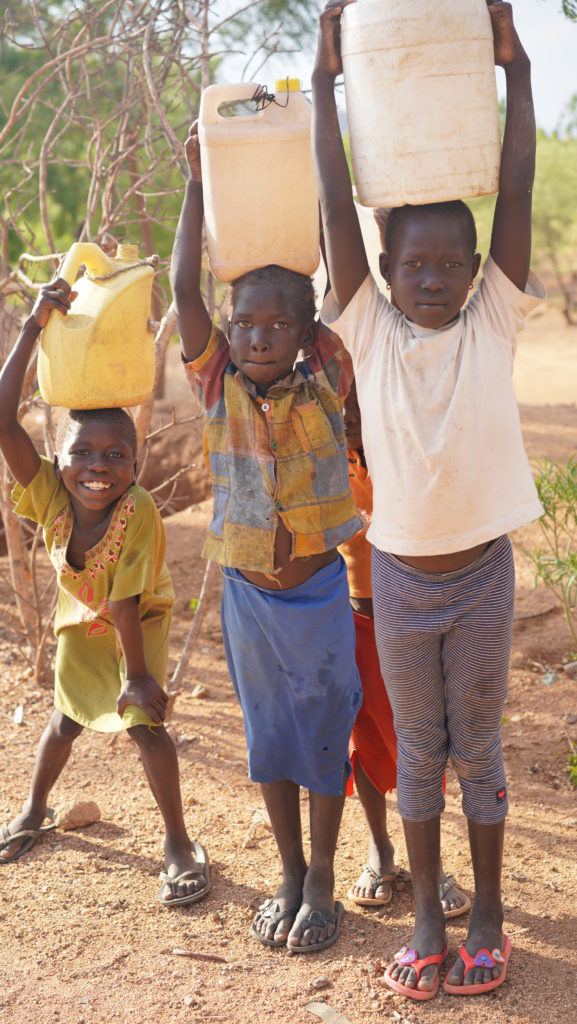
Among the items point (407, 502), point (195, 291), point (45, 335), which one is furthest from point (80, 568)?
point (407, 502)

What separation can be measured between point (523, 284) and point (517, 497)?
42cm

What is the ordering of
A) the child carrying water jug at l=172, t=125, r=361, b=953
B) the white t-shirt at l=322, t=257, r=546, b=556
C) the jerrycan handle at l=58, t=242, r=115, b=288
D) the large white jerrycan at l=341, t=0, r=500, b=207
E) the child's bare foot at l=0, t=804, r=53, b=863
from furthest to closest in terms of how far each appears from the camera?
the child's bare foot at l=0, t=804, r=53, b=863 → the jerrycan handle at l=58, t=242, r=115, b=288 → the child carrying water jug at l=172, t=125, r=361, b=953 → the white t-shirt at l=322, t=257, r=546, b=556 → the large white jerrycan at l=341, t=0, r=500, b=207

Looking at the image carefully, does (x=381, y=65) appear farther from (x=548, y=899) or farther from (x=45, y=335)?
(x=548, y=899)

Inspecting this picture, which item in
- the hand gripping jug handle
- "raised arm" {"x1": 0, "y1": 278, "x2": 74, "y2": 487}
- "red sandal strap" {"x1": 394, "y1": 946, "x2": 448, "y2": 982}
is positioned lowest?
"red sandal strap" {"x1": 394, "y1": 946, "x2": 448, "y2": 982}

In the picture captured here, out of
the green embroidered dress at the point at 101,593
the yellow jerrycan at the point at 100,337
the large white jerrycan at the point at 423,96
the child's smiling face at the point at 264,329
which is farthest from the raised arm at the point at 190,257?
the green embroidered dress at the point at 101,593

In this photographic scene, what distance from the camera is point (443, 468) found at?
2064mm

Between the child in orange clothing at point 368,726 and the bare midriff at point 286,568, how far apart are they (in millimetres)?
243

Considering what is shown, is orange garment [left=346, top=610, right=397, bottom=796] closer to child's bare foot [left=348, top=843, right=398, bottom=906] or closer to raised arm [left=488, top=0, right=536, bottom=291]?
child's bare foot [left=348, top=843, right=398, bottom=906]

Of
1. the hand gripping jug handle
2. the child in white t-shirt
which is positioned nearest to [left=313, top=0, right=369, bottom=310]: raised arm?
the child in white t-shirt

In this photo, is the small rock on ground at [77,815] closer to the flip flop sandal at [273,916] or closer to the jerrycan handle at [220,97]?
the flip flop sandal at [273,916]

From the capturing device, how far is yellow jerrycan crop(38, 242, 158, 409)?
2.51 meters

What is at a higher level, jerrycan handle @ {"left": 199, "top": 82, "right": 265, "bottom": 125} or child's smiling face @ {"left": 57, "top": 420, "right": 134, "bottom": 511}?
jerrycan handle @ {"left": 199, "top": 82, "right": 265, "bottom": 125}

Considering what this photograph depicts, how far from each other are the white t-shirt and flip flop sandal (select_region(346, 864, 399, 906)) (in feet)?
3.18

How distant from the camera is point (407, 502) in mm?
2109
